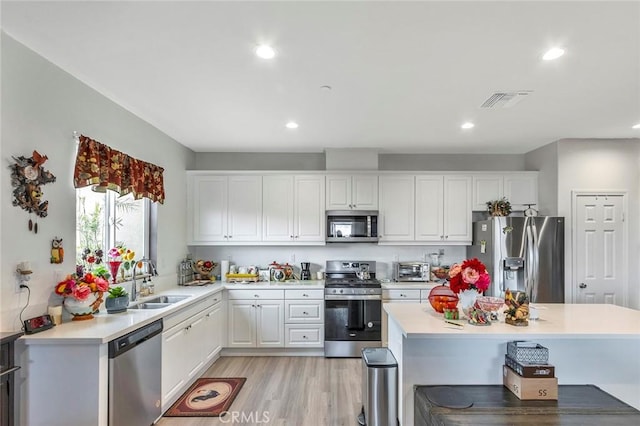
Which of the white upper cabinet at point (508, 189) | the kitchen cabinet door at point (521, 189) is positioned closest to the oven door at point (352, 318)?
the white upper cabinet at point (508, 189)

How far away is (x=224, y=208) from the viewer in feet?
15.8

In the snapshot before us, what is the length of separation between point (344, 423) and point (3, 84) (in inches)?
128

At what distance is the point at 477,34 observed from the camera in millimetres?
1996

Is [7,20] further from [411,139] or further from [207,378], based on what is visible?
[411,139]

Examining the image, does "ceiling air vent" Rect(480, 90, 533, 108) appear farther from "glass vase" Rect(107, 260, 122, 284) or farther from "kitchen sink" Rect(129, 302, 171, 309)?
"glass vase" Rect(107, 260, 122, 284)

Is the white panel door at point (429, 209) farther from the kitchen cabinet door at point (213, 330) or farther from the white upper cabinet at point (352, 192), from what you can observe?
the kitchen cabinet door at point (213, 330)

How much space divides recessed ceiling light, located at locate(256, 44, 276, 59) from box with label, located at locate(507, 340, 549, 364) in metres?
2.31

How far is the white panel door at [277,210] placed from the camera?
4805mm

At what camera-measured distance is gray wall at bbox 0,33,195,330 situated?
81.9 inches

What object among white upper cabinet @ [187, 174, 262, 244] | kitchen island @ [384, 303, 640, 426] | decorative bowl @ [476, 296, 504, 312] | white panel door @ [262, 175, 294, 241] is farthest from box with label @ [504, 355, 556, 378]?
white upper cabinet @ [187, 174, 262, 244]

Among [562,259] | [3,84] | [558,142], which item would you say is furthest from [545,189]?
[3,84]

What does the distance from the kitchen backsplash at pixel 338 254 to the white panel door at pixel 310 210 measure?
39cm

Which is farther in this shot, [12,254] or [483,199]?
[483,199]

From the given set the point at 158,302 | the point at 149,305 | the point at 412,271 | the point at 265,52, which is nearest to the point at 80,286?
the point at 149,305
